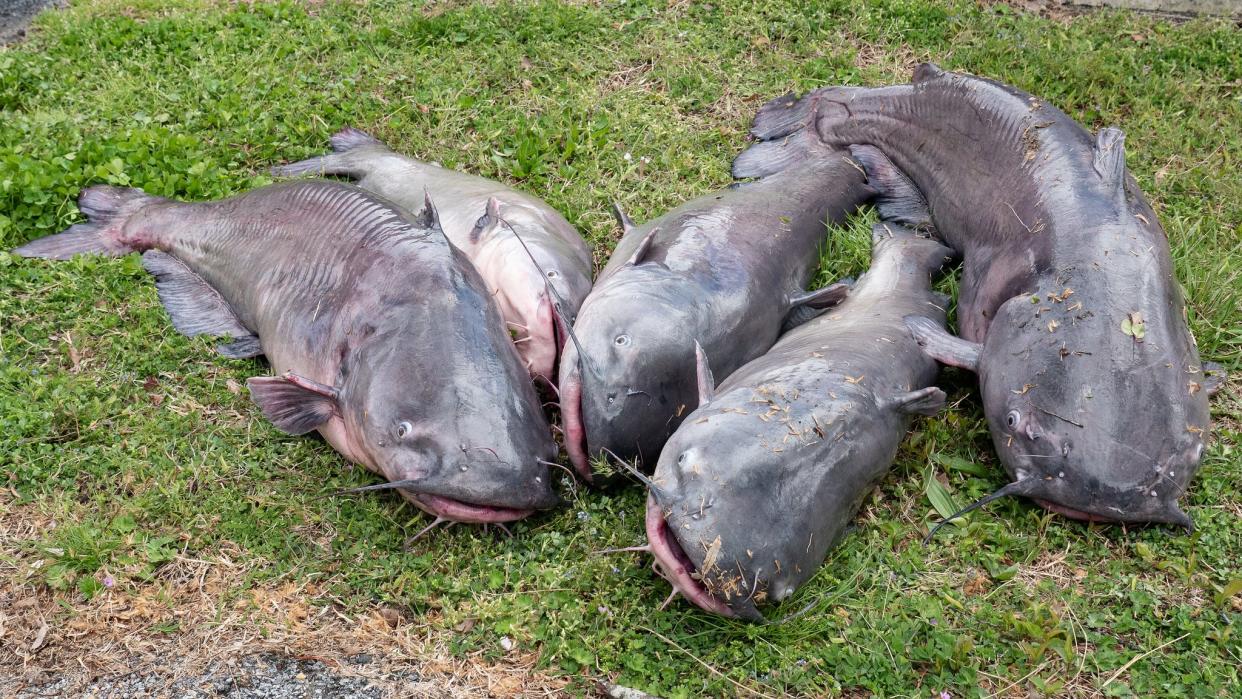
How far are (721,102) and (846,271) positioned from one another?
2.02m

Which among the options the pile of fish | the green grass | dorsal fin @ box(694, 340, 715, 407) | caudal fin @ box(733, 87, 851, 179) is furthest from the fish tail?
dorsal fin @ box(694, 340, 715, 407)

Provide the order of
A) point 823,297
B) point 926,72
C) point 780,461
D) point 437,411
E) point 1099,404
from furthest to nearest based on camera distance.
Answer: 1. point 926,72
2. point 823,297
3. point 1099,404
4. point 437,411
5. point 780,461

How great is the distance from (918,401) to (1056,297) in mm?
834

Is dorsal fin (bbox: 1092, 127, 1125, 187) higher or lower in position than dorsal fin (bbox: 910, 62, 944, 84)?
lower

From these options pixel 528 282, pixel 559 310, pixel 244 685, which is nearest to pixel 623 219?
pixel 528 282

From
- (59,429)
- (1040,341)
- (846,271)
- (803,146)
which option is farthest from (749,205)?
(59,429)

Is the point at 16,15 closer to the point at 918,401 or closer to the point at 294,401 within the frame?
the point at 294,401

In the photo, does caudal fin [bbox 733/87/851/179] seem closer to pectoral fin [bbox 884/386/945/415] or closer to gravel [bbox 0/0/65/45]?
pectoral fin [bbox 884/386/945/415]

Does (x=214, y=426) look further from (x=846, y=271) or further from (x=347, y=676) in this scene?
(x=846, y=271)

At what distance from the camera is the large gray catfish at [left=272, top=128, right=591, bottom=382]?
468cm

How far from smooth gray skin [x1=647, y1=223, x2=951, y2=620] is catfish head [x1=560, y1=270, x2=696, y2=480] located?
0.80ft

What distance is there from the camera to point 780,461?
3682 mm

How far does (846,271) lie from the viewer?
→ 17.7ft

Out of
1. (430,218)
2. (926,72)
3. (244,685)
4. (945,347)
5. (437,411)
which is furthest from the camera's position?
(926,72)
